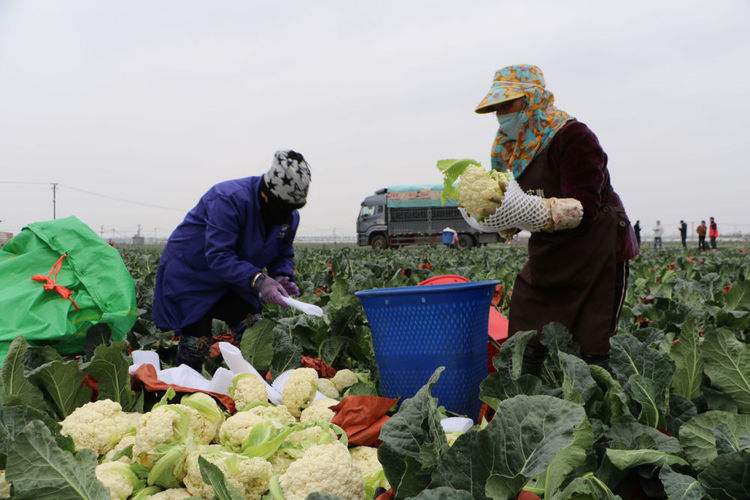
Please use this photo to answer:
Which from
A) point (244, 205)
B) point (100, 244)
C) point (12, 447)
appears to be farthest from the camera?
point (244, 205)

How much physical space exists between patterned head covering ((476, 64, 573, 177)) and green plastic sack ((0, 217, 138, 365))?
200cm

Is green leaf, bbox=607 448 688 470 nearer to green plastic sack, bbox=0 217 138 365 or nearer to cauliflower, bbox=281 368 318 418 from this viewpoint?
cauliflower, bbox=281 368 318 418

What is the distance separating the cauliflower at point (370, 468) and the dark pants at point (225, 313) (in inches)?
76.2

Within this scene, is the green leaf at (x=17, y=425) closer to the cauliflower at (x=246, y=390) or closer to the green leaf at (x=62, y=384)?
the green leaf at (x=62, y=384)

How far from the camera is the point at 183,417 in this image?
5.55ft

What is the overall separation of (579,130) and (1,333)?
265 centimetres

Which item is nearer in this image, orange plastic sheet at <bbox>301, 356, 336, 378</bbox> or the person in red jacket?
the person in red jacket

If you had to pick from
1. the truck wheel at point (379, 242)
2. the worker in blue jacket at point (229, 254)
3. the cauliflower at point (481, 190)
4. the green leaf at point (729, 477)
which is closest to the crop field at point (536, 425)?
the green leaf at point (729, 477)

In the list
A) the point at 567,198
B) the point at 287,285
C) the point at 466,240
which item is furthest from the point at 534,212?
the point at 466,240

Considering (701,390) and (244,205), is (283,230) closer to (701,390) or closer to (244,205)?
(244,205)

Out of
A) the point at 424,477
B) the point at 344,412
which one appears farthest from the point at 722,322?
the point at 424,477

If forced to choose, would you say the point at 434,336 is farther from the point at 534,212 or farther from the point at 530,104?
the point at 530,104

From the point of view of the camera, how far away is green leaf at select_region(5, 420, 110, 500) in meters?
1.26

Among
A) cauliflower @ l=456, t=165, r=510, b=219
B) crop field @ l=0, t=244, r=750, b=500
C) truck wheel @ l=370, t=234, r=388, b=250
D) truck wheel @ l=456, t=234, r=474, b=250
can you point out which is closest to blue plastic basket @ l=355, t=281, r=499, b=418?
crop field @ l=0, t=244, r=750, b=500
